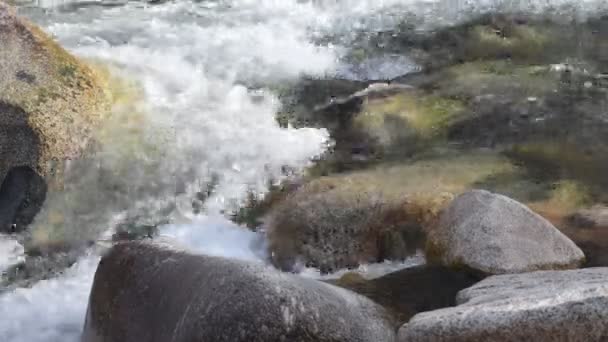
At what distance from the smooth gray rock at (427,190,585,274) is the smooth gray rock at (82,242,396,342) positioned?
1143 millimetres

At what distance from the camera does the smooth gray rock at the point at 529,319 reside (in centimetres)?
427

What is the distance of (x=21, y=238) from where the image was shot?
7.70m

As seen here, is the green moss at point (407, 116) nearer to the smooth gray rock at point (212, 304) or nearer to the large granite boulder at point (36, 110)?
the large granite boulder at point (36, 110)

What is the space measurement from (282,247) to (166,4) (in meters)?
6.53

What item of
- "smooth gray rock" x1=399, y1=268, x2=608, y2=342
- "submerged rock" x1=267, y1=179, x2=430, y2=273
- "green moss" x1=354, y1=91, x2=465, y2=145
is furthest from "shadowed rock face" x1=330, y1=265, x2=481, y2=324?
"green moss" x1=354, y1=91, x2=465, y2=145

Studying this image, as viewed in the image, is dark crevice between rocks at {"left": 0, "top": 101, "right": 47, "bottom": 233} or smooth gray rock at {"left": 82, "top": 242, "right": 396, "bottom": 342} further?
dark crevice between rocks at {"left": 0, "top": 101, "right": 47, "bottom": 233}

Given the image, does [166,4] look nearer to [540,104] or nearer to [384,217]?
[540,104]

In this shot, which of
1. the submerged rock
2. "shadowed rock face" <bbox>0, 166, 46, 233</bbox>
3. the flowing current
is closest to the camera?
the submerged rock

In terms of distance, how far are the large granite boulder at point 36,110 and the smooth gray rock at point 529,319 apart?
15.0 ft

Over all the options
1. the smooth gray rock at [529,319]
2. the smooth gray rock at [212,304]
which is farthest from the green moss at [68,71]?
the smooth gray rock at [529,319]

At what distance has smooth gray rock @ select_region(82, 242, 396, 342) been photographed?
457 cm

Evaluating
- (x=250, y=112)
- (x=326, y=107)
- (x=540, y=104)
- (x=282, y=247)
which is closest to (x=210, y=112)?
(x=250, y=112)

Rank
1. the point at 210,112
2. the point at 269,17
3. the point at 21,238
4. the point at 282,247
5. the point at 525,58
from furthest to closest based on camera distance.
Answer: the point at 269,17, the point at 525,58, the point at 210,112, the point at 21,238, the point at 282,247

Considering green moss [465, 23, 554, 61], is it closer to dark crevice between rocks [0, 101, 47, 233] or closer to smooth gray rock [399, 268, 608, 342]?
dark crevice between rocks [0, 101, 47, 233]
